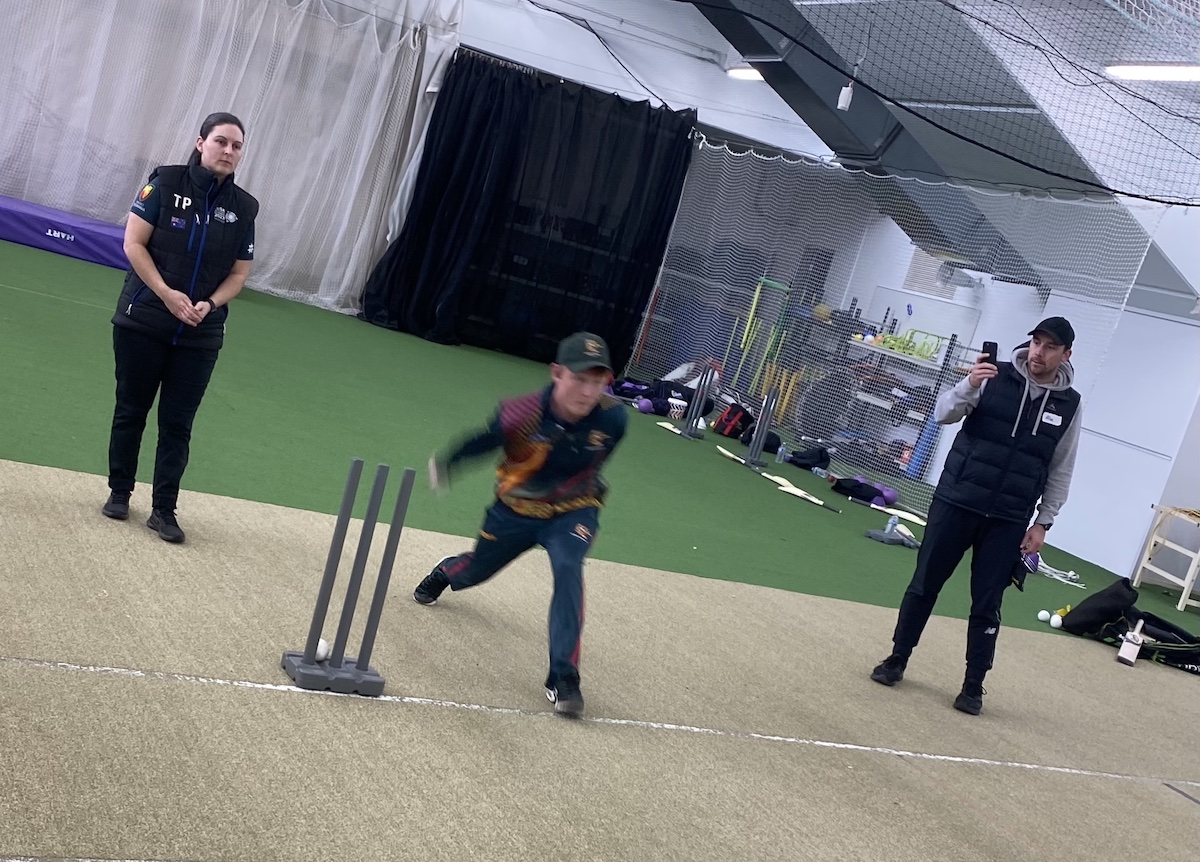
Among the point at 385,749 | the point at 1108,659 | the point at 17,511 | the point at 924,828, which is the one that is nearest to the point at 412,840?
the point at 385,749

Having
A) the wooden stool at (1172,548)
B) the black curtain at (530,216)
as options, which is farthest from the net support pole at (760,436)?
the black curtain at (530,216)

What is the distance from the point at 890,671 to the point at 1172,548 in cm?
608

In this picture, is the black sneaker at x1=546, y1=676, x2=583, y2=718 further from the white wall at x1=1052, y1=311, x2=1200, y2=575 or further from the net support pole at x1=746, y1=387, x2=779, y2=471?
the white wall at x1=1052, y1=311, x2=1200, y2=575

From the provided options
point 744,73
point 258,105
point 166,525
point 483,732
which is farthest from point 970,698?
point 744,73

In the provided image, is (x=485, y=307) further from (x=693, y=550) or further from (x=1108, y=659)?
(x=1108, y=659)

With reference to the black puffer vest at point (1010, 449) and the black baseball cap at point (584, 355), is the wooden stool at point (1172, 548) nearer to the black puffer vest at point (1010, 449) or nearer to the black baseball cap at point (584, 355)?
the black puffer vest at point (1010, 449)

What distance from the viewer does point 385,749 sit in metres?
3.37

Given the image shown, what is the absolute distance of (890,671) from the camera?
543 cm

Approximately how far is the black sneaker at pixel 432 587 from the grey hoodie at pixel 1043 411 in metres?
2.39

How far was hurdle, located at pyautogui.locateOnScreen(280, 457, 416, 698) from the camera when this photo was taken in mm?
3598

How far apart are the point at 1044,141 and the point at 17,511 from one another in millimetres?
9720

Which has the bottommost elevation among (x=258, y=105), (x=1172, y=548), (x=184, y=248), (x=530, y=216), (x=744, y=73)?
(x=1172, y=548)

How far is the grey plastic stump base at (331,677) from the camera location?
3.61 meters

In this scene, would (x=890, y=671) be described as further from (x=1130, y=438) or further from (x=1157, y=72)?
(x=1130, y=438)
